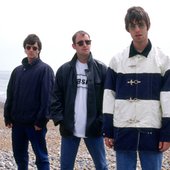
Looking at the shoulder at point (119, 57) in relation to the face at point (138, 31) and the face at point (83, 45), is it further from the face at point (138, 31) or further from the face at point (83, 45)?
the face at point (83, 45)

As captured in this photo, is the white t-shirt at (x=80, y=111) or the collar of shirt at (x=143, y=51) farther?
the white t-shirt at (x=80, y=111)

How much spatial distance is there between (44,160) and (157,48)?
9.16 feet

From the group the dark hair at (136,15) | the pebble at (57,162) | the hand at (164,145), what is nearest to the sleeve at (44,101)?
the dark hair at (136,15)

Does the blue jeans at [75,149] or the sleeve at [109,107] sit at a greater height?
the sleeve at [109,107]

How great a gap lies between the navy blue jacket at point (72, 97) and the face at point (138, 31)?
1.15 metres

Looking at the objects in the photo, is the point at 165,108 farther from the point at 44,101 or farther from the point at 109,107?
the point at 44,101

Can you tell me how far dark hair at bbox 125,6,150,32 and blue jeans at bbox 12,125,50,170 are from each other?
2.59 meters

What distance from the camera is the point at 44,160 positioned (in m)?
5.83

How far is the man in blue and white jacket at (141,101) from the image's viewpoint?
3.72m

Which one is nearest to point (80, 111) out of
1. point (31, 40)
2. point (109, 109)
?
point (109, 109)

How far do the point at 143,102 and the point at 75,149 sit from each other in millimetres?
1496

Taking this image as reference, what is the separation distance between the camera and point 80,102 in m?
4.79

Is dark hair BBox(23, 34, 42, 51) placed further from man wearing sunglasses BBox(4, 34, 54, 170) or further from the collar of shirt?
the collar of shirt

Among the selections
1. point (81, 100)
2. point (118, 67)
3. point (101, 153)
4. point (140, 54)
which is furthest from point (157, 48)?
point (101, 153)
